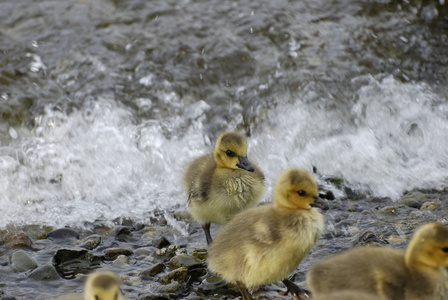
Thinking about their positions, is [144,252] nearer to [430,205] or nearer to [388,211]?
[388,211]

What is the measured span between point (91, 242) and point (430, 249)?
3.53 metres

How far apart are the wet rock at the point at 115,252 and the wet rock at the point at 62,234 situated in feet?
2.64

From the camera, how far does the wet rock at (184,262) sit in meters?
5.71

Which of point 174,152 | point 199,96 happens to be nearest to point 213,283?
point 174,152

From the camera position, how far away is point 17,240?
6.46 metres

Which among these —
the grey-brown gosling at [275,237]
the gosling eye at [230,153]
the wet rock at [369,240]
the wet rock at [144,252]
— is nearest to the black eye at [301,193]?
the grey-brown gosling at [275,237]

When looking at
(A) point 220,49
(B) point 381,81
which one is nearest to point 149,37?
(A) point 220,49

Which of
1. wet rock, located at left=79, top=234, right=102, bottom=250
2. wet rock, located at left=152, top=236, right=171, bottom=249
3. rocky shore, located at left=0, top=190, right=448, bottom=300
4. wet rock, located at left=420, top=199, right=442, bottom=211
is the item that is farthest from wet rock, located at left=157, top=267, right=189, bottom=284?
wet rock, located at left=420, top=199, right=442, bottom=211

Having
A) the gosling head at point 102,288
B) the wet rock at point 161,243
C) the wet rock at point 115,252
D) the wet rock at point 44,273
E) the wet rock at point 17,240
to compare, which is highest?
the gosling head at point 102,288

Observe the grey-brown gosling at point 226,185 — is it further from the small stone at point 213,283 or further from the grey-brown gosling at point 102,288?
the grey-brown gosling at point 102,288

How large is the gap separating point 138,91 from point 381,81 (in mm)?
3594

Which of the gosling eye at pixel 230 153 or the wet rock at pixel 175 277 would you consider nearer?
the wet rock at pixel 175 277

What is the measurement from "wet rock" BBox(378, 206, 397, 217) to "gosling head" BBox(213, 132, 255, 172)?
171 cm

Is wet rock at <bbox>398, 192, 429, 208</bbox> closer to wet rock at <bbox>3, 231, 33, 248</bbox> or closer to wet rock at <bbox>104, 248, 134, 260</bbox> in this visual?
wet rock at <bbox>104, 248, 134, 260</bbox>
